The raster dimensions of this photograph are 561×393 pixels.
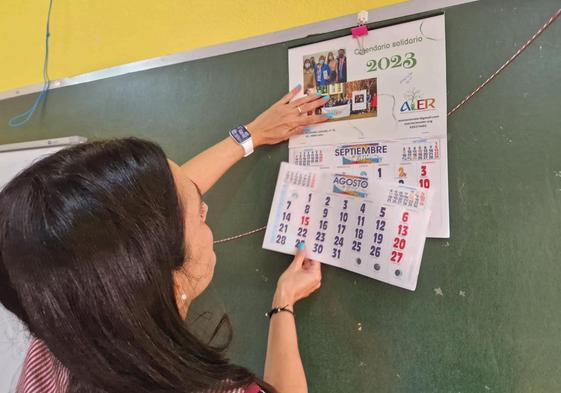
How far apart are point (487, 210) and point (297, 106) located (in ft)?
1.39

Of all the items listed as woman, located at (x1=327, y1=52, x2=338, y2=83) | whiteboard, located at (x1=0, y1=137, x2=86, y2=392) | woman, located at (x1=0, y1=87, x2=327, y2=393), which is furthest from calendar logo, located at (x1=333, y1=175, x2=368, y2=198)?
whiteboard, located at (x1=0, y1=137, x2=86, y2=392)

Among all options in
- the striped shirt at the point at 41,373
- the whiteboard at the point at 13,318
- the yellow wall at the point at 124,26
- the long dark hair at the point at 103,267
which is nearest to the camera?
the long dark hair at the point at 103,267

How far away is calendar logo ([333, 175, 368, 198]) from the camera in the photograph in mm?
779

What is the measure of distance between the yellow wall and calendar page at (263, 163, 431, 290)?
369 mm

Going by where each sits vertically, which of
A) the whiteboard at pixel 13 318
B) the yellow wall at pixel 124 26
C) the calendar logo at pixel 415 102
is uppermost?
the yellow wall at pixel 124 26

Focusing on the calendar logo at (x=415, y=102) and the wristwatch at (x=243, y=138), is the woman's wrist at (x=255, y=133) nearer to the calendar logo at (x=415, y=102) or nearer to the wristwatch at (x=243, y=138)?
the wristwatch at (x=243, y=138)

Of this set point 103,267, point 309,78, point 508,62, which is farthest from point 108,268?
point 508,62

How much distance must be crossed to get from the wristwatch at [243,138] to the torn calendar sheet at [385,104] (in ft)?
0.30

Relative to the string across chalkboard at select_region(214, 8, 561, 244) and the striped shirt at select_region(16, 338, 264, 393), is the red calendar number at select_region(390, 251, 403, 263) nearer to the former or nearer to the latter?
the string across chalkboard at select_region(214, 8, 561, 244)

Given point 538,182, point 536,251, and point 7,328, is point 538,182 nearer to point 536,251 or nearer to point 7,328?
point 536,251

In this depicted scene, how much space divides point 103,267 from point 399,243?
0.51 metres

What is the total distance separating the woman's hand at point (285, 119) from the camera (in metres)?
0.83

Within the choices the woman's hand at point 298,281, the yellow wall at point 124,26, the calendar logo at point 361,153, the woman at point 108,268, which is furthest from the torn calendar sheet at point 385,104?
the woman at point 108,268

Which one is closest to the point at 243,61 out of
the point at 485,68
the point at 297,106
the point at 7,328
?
the point at 297,106
